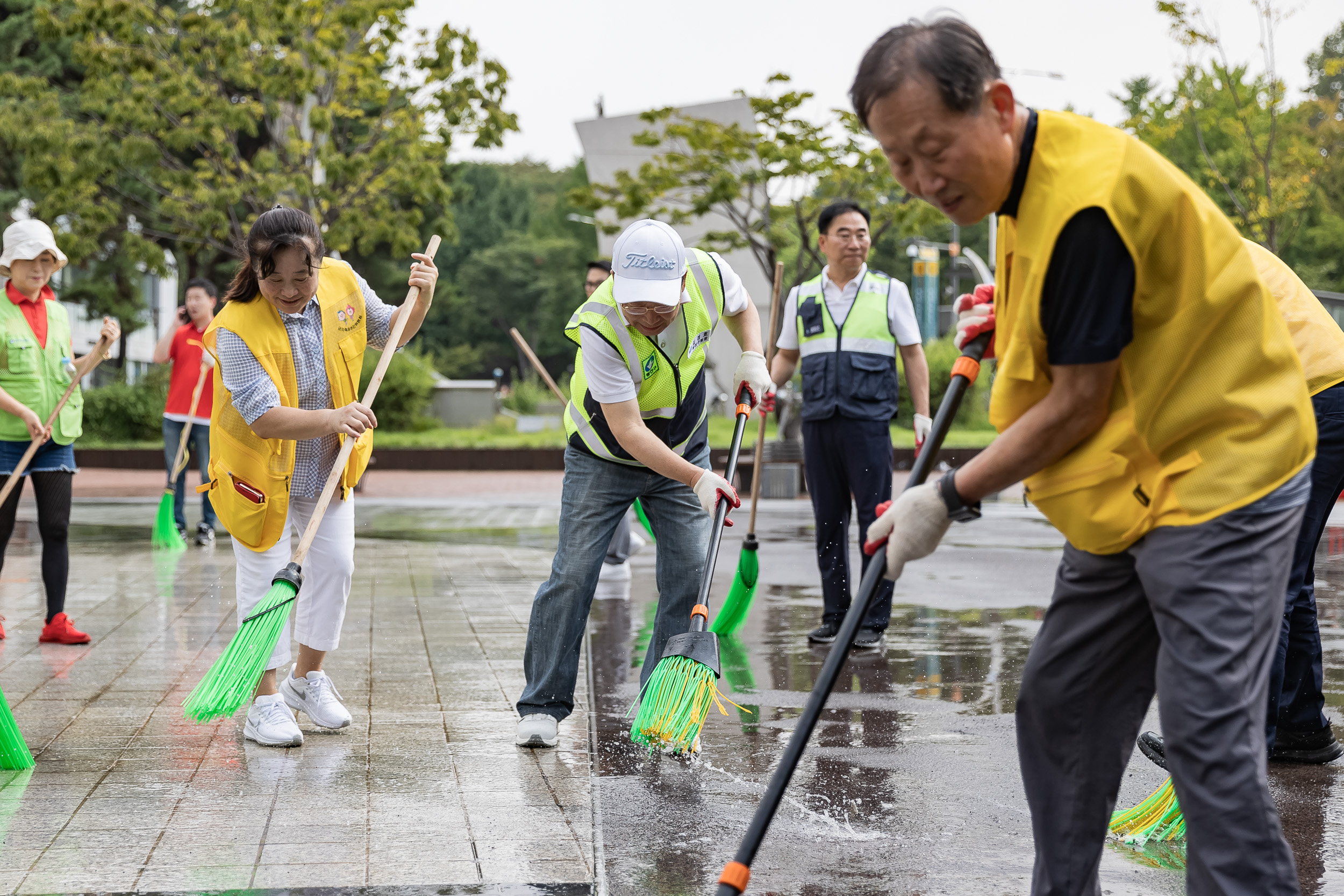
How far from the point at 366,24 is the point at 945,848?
1527cm

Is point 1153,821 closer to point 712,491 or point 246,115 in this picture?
point 712,491

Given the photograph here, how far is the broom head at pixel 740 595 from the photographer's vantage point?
18.6 ft

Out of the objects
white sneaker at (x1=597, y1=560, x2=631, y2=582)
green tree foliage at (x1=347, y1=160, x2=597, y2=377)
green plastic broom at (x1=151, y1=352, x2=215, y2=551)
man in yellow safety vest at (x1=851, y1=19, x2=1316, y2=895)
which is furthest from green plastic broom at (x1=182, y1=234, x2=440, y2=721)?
green tree foliage at (x1=347, y1=160, x2=597, y2=377)

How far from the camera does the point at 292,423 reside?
13.1 ft

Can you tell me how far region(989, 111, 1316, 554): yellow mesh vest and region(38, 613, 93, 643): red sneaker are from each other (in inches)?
197

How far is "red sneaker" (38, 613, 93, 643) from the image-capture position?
5.91 metres

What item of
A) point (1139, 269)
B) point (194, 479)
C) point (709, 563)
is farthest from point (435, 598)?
point (194, 479)

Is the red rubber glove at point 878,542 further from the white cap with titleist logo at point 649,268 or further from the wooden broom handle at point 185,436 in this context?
the wooden broom handle at point 185,436

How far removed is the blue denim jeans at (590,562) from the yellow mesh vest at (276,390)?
732mm

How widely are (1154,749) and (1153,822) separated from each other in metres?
0.70

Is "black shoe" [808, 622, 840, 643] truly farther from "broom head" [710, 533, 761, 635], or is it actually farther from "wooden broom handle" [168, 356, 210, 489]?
"wooden broom handle" [168, 356, 210, 489]

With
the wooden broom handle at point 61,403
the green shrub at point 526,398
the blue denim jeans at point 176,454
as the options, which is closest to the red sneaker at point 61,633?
the wooden broom handle at point 61,403

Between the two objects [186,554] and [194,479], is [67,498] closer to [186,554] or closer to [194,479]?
[186,554]

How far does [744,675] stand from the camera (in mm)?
5426
